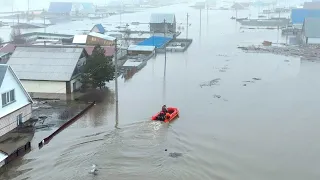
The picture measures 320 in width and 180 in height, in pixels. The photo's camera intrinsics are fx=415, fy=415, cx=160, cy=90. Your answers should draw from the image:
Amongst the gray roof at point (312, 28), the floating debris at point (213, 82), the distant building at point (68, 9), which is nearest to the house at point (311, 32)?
the gray roof at point (312, 28)

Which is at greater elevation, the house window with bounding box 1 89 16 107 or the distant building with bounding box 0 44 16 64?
the distant building with bounding box 0 44 16 64

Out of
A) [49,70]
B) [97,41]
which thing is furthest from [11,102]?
[97,41]

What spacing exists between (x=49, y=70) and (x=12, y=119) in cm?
323

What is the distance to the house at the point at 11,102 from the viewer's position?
321 inches

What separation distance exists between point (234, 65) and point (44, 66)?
8.27 m

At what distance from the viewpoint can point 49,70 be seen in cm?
1149

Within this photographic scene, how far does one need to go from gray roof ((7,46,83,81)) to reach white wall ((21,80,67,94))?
138 millimetres

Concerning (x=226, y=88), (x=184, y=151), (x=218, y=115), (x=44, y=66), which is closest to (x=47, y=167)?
(x=184, y=151)

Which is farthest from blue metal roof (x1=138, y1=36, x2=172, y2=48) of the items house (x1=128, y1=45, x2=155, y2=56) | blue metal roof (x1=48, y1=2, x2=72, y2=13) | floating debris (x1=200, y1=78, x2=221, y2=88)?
blue metal roof (x1=48, y1=2, x2=72, y2=13)

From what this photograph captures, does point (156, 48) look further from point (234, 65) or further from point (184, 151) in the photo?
point (184, 151)

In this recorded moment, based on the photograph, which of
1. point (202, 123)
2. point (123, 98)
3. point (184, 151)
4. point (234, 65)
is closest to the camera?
point (184, 151)

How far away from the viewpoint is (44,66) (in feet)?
38.2

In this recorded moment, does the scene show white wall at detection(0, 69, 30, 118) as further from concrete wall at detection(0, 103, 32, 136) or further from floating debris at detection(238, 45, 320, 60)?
floating debris at detection(238, 45, 320, 60)

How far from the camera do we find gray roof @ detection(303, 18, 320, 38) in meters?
23.4
